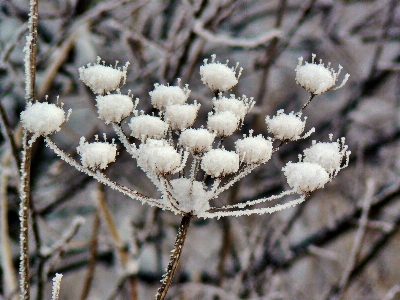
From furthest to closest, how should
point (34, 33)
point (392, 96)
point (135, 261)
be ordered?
point (392, 96) < point (135, 261) < point (34, 33)

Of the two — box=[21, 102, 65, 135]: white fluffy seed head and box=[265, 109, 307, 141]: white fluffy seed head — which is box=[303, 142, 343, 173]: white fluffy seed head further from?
box=[21, 102, 65, 135]: white fluffy seed head

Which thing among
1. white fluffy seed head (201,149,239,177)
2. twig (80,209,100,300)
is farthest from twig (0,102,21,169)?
twig (80,209,100,300)

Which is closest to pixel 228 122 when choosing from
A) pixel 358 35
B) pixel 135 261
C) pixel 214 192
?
pixel 214 192

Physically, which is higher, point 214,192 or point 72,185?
point 72,185

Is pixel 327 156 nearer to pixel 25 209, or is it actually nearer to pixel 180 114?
pixel 180 114

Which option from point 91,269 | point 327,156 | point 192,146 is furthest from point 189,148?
point 91,269

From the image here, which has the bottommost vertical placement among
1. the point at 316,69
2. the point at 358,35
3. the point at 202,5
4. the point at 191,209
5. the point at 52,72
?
the point at 191,209

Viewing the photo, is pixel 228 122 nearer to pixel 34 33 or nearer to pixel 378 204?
pixel 34 33
